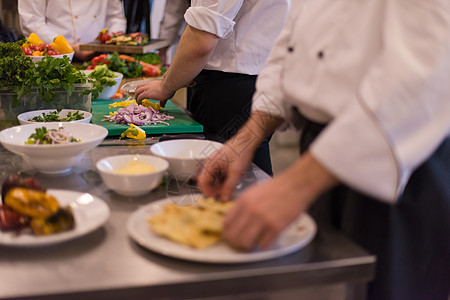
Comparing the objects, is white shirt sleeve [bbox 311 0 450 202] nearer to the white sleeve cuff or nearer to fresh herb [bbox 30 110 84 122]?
the white sleeve cuff

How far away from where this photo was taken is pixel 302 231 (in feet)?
2.67

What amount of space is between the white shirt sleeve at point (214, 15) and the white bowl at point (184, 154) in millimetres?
A: 506

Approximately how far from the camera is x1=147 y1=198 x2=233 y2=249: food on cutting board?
0.76m

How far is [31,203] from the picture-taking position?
0.83 m

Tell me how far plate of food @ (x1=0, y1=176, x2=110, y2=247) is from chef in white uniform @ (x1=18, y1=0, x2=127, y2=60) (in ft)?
10.2

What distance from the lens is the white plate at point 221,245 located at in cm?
72

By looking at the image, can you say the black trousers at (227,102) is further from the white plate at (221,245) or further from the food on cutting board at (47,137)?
the white plate at (221,245)

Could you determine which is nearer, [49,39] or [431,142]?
[431,142]

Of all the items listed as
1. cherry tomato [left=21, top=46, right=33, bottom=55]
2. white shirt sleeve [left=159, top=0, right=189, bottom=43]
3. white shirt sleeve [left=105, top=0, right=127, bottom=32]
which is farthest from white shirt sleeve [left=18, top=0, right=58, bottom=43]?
cherry tomato [left=21, top=46, right=33, bottom=55]

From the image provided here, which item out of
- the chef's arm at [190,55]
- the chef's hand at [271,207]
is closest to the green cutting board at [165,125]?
the chef's arm at [190,55]

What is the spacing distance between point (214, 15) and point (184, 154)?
0.55 m

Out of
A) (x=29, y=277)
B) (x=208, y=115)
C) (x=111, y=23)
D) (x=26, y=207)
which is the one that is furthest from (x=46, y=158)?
(x=111, y=23)

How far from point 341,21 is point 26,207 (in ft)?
2.07

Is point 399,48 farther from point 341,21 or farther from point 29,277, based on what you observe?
point 29,277
